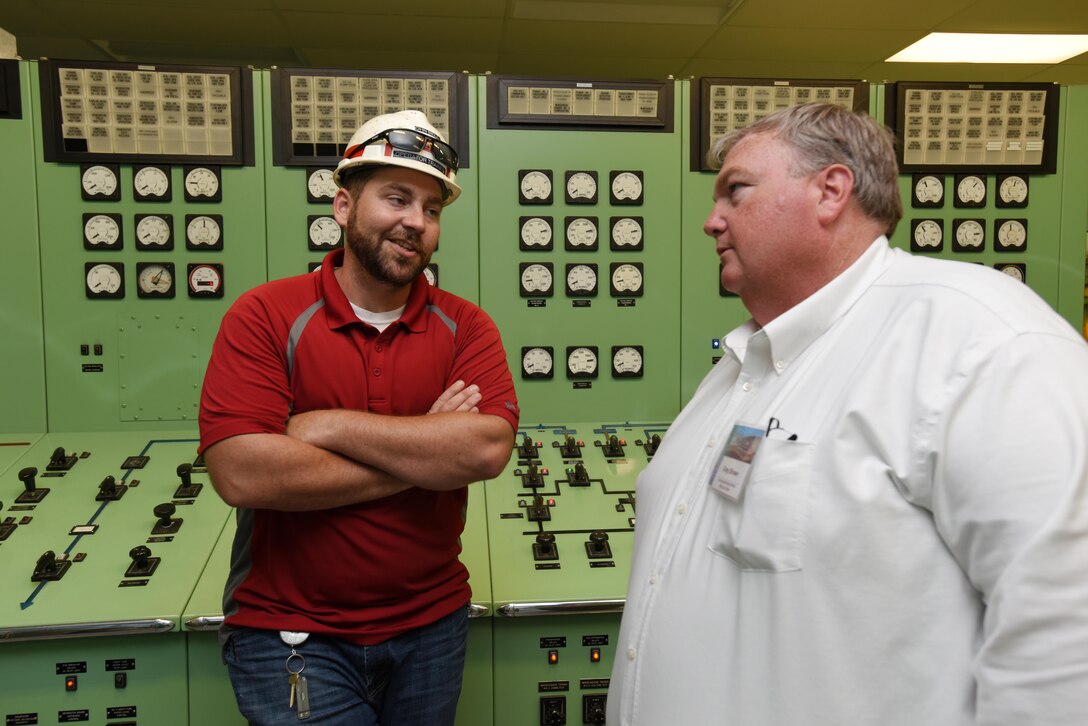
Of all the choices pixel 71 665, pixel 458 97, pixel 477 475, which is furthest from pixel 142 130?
pixel 477 475

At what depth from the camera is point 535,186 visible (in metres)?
2.80

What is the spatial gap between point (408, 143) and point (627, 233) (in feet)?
4.42

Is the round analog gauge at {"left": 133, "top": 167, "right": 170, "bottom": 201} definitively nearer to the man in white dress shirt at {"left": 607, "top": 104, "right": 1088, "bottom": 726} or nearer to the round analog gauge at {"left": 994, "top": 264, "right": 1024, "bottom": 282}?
the man in white dress shirt at {"left": 607, "top": 104, "right": 1088, "bottom": 726}

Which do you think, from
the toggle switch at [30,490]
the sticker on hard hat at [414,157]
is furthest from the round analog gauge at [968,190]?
the toggle switch at [30,490]

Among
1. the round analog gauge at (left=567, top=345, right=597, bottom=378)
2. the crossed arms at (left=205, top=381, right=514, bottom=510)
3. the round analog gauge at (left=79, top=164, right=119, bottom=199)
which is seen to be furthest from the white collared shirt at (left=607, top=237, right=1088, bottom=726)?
the round analog gauge at (left=79, top=164, right=119, bottom=199)

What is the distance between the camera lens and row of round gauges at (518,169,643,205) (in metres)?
2.80

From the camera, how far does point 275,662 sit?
153 centimetres

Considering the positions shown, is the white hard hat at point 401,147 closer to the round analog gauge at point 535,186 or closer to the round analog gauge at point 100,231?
the round analog gauge at point 535,186

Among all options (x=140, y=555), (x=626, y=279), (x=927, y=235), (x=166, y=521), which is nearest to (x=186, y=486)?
(x=166, y=521)

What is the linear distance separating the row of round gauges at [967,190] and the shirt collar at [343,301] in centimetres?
215

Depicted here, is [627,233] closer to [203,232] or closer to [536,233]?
[536,233]

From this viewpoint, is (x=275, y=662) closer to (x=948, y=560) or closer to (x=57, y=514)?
(x=57, y=514)

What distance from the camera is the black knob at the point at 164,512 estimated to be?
2.17 meters

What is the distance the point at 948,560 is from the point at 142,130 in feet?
9.00
